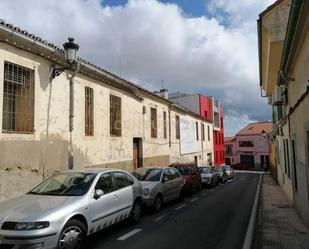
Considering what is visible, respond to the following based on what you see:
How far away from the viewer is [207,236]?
28.3 feet

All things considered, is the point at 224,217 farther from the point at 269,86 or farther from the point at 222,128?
the point at 222,128

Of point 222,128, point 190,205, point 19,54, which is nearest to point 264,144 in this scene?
point 222,128

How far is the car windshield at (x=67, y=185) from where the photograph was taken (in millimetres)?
7867

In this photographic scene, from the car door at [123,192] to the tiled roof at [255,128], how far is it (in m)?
68.5

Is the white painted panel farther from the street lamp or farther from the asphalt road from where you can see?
the street lamp

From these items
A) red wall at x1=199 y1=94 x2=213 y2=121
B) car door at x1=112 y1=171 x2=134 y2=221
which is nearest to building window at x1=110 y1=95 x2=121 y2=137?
car door at x1=112 y1=171 x2=134 y2=221

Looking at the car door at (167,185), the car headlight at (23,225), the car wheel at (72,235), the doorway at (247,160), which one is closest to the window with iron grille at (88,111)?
the car door at (167,185)

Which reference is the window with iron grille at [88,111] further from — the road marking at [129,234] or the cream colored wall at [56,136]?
the road marking at [129,234]

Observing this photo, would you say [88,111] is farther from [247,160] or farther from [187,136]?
[247,160]

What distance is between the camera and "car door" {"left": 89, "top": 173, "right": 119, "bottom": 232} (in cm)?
768

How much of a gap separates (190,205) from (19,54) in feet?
27.0

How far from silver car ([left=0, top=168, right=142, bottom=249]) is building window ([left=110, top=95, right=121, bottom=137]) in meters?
7.49

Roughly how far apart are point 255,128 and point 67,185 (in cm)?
7445

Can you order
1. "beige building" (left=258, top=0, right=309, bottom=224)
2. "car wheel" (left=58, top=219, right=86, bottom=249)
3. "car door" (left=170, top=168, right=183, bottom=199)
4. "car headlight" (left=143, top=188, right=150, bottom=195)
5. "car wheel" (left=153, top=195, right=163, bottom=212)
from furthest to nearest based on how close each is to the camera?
"car door" (left=170, top=168, right=183, bottom=199) < "car wheel" (left=153, top=195, right=163, bottom=212) < "car headlight" (left=143, top=188, right=150, bottom=195) < "beige building" (left=258, top=0, right=309, bottom=224) < "car wheel" (left=58, top=219, right=86, bottom=249)
